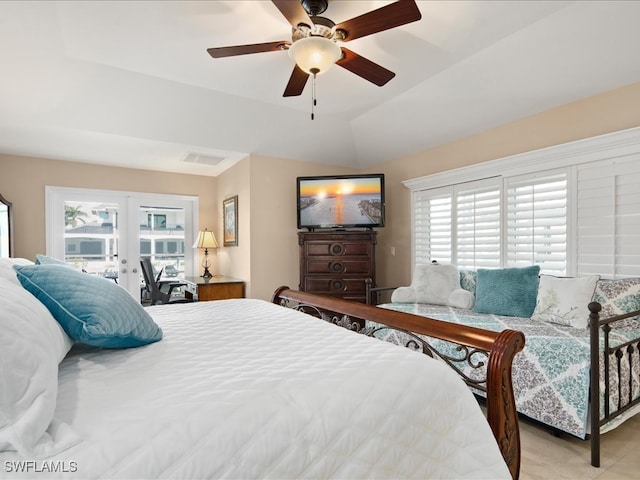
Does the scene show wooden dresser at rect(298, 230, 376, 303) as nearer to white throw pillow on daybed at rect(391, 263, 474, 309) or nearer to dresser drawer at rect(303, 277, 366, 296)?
dresser drawer at rect(303, 277, 366, 296)

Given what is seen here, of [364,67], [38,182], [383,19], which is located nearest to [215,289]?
[38,182]

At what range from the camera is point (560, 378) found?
2.12m

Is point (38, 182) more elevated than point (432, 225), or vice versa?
point (38, 182)

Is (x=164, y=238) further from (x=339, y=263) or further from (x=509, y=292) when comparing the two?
(x=509, y=292)

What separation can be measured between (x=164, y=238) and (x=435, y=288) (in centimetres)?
374

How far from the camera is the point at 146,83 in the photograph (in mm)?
3189

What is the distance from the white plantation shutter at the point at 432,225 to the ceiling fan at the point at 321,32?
223 cm

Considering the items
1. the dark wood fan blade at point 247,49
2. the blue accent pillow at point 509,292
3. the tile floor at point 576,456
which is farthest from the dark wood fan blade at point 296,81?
the tile floor at point 576,456

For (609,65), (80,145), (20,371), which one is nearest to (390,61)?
(609,65)

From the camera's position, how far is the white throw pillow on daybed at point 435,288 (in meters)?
3.62

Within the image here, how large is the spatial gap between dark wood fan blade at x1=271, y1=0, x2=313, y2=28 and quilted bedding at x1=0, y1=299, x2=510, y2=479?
1660 millimetres

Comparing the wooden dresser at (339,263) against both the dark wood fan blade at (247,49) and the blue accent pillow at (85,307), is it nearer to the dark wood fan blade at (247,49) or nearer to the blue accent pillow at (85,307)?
the dark wood fan blade at (247,49)

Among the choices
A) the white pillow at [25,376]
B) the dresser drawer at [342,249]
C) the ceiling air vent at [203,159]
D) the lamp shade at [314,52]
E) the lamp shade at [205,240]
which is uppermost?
the lamp shade at [314,52]

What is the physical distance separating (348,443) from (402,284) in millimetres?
3970
